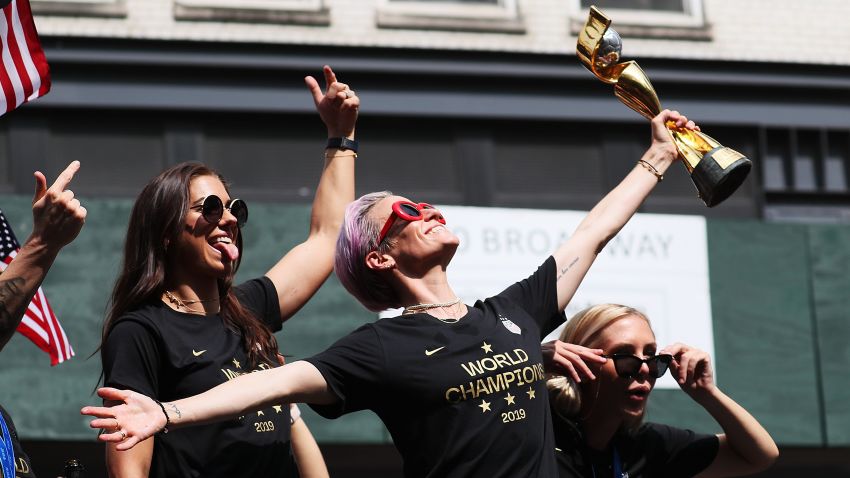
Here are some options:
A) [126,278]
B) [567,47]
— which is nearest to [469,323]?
[126,278]

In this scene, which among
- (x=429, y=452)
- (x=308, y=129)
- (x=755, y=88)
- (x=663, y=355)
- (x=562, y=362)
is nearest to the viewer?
(x=429, y=452)

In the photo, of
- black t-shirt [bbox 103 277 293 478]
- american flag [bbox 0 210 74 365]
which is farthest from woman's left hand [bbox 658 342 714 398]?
american flag [bbox 0 210 74 365]

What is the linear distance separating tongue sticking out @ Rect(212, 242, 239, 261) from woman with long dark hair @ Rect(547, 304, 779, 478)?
3.58 feet

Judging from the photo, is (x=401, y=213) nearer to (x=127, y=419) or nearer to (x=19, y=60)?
(x=127, y=419)

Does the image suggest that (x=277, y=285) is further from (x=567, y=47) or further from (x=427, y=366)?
(x=567, y=47)

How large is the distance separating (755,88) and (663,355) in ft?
24.2

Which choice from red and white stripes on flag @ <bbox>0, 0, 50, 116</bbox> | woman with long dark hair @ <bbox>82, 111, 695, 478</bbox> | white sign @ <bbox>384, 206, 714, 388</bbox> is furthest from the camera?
white sign @ <bbox>384, 206, 714, 388</bbox>

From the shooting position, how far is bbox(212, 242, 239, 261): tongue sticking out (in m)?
4.22

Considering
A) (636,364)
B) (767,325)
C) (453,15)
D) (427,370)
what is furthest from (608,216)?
(767,325)

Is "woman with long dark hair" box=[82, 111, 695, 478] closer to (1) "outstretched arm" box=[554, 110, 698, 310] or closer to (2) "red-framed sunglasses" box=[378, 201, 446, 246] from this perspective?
(2) "red-framed sunglasses" box=[378, 201, 446, 246]

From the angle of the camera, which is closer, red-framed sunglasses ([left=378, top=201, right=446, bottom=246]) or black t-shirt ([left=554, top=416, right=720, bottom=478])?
red-framed sunglasses ([left=378, top=201, right=446, bottom=246])

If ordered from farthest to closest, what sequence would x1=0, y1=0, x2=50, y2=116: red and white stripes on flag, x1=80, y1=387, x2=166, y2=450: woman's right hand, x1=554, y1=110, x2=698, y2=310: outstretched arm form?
1. x1=0, y1=0, x2=50, y2=116: red and white stripes on flag
2. x1=554, y1=110, x2=698, y2=310: outstretched arm
3. x1=80, y1=387, x2=166, y2=450: woman's right hand

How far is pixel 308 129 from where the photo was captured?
10656mm

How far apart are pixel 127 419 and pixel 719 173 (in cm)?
200
